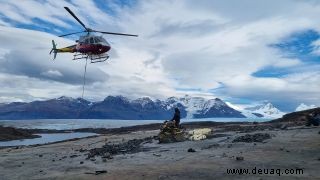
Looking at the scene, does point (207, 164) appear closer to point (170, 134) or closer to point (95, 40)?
point (170, 134)

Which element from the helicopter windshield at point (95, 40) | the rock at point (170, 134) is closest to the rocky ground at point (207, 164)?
the rock at point (170, 134)

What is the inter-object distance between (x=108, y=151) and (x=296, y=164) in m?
15.3

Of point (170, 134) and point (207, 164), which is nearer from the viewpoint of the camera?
point (207, 164)

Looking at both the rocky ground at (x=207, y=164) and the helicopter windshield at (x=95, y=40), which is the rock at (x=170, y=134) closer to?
the rocky ground at (x=207, y=164)

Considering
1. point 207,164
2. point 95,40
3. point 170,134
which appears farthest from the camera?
point 95,40

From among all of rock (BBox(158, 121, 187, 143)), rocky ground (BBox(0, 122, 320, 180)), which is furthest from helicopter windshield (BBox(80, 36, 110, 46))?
rocky ground (BBox(0, 122, 320, 180))

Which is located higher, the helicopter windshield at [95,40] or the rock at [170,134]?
the helicopter windshield at [95,40]

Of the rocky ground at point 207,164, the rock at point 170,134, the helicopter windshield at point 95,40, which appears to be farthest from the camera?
the helicopter windshield at point 95,40

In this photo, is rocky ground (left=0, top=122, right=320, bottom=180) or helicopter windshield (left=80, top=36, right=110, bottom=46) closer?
rocky ground (left=0, top=122, right=320, bottom=180)

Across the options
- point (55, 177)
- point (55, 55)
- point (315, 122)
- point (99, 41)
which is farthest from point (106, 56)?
point (55, 177)

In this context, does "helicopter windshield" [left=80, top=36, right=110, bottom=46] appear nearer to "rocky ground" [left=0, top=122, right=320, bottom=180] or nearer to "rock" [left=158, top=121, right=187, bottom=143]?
"rock" [left=158, top=121, right=187, bottom=143]

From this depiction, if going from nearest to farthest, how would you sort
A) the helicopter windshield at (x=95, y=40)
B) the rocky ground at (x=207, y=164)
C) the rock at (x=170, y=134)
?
the rocky ground at (x=207, y=164) < the rock at (x=170, y=134) < the helicopter windshield at (x=95, y=40)

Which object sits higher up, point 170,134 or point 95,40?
point 95,40

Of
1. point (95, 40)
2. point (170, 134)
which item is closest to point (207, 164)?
point (170, 134)
